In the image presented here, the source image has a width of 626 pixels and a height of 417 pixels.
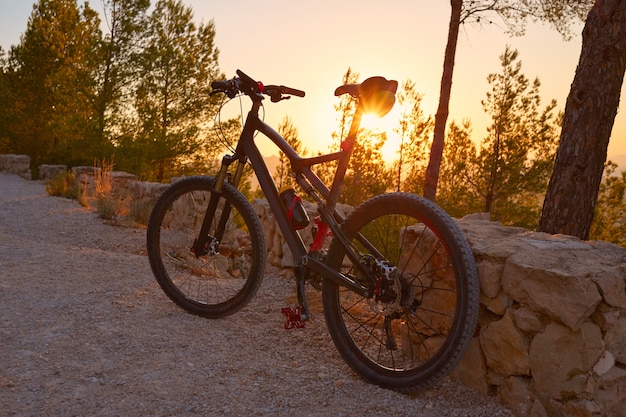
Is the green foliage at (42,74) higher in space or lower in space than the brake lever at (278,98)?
higher

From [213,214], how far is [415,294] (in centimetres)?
155

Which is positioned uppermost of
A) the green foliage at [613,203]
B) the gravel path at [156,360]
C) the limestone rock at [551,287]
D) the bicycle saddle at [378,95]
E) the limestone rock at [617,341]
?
the green foliage at [613,203]

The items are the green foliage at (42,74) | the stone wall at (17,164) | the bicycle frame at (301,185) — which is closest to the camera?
the bicycle frame at (301,185)

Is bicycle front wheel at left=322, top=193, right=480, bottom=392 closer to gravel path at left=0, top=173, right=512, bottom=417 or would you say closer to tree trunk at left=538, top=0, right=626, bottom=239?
gravel path at left=0, top=173, right=512, bottom=417

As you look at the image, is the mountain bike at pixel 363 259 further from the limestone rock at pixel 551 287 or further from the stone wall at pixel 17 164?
the stone wall at pixel 17 164

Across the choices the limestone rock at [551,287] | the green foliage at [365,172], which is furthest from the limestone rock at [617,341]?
the green foliage at [365,172]

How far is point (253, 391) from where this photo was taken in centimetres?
291

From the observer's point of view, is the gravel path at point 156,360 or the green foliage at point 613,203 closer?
the gravel path at point 156,360

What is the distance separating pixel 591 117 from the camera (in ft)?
15.1

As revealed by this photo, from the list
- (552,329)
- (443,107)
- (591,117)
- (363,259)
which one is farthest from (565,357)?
(443,107)

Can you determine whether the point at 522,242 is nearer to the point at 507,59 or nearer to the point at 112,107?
the point at 507,59

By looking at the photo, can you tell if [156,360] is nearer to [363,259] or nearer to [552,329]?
[363,259]

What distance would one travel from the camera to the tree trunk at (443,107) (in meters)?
8.89

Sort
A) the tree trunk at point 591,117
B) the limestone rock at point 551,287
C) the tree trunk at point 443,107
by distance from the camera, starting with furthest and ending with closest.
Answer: the tree trunk at point 443,107 → the tree trunk at point 591,117 → the limestone rock at point 551,287
